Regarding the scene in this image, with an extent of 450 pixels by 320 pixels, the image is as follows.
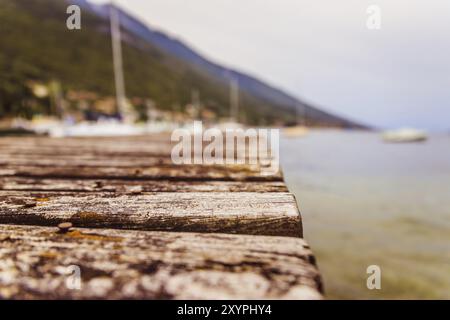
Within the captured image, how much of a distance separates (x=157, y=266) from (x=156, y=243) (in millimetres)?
136

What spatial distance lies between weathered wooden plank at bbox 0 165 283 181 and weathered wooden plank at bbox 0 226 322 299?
102cm

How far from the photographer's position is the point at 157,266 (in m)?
0.87

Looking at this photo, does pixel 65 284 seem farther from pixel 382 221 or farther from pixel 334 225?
pixel 382 221

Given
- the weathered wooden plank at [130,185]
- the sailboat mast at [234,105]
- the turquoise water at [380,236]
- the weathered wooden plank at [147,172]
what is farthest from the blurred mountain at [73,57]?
the weathered wooden plank at [130,185]

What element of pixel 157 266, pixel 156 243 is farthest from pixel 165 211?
pixel 157 266

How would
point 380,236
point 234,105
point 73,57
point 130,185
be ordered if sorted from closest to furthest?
point 130,185 < point 380,236 < point 73,57 < point 234,105

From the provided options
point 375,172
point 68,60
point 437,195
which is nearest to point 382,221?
point 437,195

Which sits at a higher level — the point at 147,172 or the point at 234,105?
the point at 234,105

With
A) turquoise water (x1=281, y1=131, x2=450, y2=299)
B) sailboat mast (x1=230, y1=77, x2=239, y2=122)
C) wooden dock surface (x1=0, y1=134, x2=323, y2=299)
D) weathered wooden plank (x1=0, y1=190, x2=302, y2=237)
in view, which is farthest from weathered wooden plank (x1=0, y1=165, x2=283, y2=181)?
sailboat mast (x1=230, y1=77, x2=239, y2=122)

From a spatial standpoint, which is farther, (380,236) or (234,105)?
(234,105)

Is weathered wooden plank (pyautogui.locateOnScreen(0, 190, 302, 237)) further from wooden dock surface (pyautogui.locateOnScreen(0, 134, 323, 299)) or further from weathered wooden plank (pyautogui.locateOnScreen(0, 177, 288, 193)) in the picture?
weathered wooden plank (pyautogui.locateOnScreen(0, 177, 288, 193))

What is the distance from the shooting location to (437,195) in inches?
672

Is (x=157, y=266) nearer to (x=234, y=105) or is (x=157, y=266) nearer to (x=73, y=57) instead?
(x=73, y=57)

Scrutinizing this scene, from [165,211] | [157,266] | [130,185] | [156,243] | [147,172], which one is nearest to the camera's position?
[157,266]
